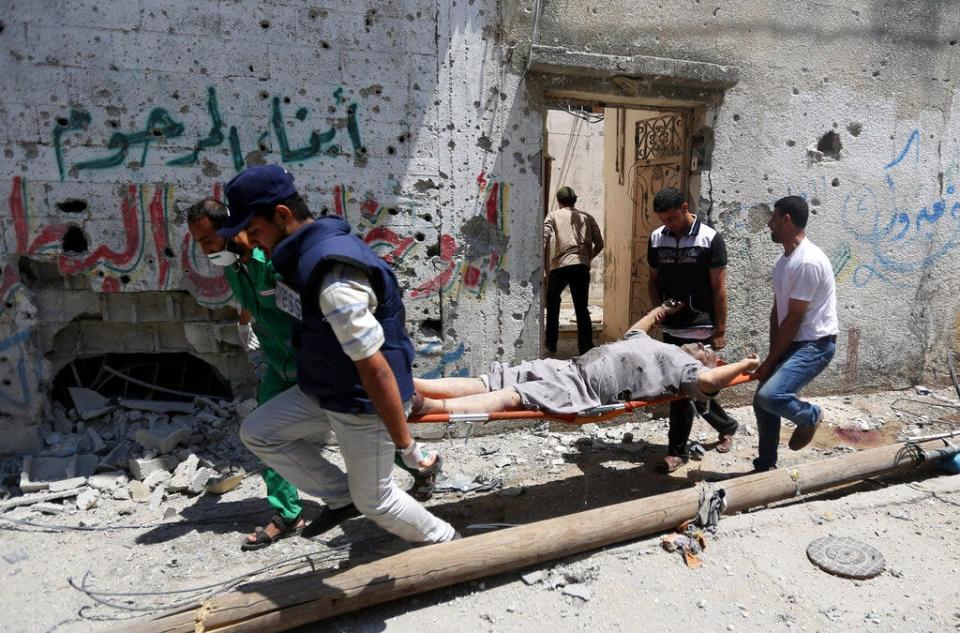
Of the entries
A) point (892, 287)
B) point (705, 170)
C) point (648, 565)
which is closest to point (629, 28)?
point (705, 170)

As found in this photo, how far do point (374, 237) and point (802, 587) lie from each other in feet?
10.5

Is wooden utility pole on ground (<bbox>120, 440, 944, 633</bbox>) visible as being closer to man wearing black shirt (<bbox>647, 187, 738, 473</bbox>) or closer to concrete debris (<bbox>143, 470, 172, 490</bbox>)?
man wearing black shirt (<bbox>647, 187, 738, 473</bbox>)

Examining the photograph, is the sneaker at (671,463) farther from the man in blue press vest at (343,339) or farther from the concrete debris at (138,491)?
the concrete debris at (138,491)

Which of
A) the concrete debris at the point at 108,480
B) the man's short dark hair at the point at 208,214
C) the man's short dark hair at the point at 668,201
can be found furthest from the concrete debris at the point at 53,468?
the man's short dark hair at the point at 668,201

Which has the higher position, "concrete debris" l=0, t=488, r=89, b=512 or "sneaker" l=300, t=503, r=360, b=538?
"sneaker" l=300, t=503, r=360, b=538

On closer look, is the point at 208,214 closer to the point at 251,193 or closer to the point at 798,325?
the point at 251,193

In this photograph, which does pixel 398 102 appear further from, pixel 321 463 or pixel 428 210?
pixel 321 463

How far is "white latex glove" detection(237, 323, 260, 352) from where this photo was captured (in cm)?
339

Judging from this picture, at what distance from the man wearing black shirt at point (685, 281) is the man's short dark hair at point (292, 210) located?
7.54 ft

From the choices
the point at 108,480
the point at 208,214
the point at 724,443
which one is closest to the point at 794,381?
the point at 724,443

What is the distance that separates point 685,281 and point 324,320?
2544 millimetres

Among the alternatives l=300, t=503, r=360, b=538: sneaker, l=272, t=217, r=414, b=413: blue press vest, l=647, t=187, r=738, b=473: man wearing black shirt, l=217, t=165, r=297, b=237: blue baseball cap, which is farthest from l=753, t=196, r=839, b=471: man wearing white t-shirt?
l=217, t=165, r=297, b=237: blue baseball cap

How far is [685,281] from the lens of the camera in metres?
3.98

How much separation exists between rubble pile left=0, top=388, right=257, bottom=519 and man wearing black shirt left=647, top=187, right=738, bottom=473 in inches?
112
